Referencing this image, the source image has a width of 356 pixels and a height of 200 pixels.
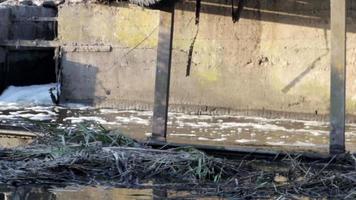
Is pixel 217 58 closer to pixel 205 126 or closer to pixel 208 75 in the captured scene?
pixel 208 75

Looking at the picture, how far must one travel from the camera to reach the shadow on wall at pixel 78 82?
59.5 ft

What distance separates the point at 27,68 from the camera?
21578mm

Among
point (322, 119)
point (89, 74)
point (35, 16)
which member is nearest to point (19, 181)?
point (322, 119)

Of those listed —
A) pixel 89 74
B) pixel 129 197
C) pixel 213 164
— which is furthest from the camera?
pixel 89 74

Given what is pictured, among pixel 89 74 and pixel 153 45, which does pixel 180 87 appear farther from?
pixel 89 74

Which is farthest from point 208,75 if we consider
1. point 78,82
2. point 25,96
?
point 25,96

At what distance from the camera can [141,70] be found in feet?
57.5

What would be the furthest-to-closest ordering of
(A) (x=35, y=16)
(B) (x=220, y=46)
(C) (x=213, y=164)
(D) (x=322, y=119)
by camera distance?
(A) (x=35, y=16), (B) (x=220, y=46), (D) (x=322, y=119), (C) (x=213, y=164)

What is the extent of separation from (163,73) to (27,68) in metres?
12.6

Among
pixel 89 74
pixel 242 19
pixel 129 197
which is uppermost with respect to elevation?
pixel 242 19

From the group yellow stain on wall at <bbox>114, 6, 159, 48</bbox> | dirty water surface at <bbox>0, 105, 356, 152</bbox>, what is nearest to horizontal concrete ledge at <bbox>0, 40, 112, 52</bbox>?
yellow stain on wall at <bbox>114, 6, 159, 48</bbox>

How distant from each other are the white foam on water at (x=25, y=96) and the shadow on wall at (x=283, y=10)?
5.30m

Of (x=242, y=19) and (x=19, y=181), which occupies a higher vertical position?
(x=242, y=19)

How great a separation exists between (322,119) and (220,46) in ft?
9.98
